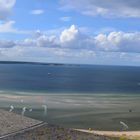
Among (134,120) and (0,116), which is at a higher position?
(0,116)

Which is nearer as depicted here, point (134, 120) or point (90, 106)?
point (134, 120)

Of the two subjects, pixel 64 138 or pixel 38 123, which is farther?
pixel 38 123

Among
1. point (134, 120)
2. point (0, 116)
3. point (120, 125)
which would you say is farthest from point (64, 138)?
point (134, 120)

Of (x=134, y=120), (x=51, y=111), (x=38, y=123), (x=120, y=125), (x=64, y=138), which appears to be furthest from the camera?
(x=51, y=111)

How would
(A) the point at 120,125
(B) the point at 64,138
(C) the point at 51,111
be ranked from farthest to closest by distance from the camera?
(C) the point at 51,111 → (A) the point at 120,125 → (B) the point at 64,138

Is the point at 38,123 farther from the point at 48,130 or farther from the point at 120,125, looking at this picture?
the point at 120,125

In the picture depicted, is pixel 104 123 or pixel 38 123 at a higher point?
pixel 38 123

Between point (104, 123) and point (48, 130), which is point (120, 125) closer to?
point (104, 123)

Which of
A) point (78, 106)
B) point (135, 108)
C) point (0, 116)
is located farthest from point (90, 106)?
point (0, 116)

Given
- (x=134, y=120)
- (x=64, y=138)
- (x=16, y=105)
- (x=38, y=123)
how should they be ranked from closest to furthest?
(x=64, y=138) → (x=38, y=123) → (x=134, y=120) → (x=16, y=105)

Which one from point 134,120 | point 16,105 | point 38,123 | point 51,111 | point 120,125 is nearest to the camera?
point 38,123
